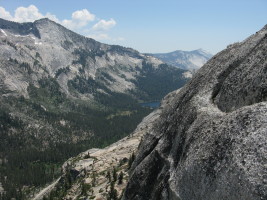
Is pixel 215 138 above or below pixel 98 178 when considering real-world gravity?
above

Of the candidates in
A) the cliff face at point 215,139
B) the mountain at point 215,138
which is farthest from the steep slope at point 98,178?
the mountain at point 215,138

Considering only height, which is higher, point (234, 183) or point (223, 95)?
point (223, 95)

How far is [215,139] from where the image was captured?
98.8 ft

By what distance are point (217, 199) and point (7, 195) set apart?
192012mm

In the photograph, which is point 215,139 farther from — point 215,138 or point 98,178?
point 98,178

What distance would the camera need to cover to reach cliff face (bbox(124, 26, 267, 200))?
25812 millimetres

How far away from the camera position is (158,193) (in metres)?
37.3

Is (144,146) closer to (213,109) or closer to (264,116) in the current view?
(213,109)

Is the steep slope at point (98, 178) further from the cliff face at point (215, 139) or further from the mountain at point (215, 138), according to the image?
the mountain at point (215, 138)

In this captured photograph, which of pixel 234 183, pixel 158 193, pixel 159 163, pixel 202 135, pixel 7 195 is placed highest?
pixel 202 135

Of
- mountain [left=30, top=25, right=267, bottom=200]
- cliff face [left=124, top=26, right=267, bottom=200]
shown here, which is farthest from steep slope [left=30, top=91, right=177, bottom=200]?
mountain [left=30, top=25, right=267, bottom=200]

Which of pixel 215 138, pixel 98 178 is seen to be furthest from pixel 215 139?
pixel 98 178

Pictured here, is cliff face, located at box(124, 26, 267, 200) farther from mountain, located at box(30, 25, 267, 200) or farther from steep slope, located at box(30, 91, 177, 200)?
steep slope, located at box(30, 91, 177, 200)

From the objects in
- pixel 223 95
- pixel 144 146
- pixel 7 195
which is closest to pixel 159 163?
pixel 144 146
